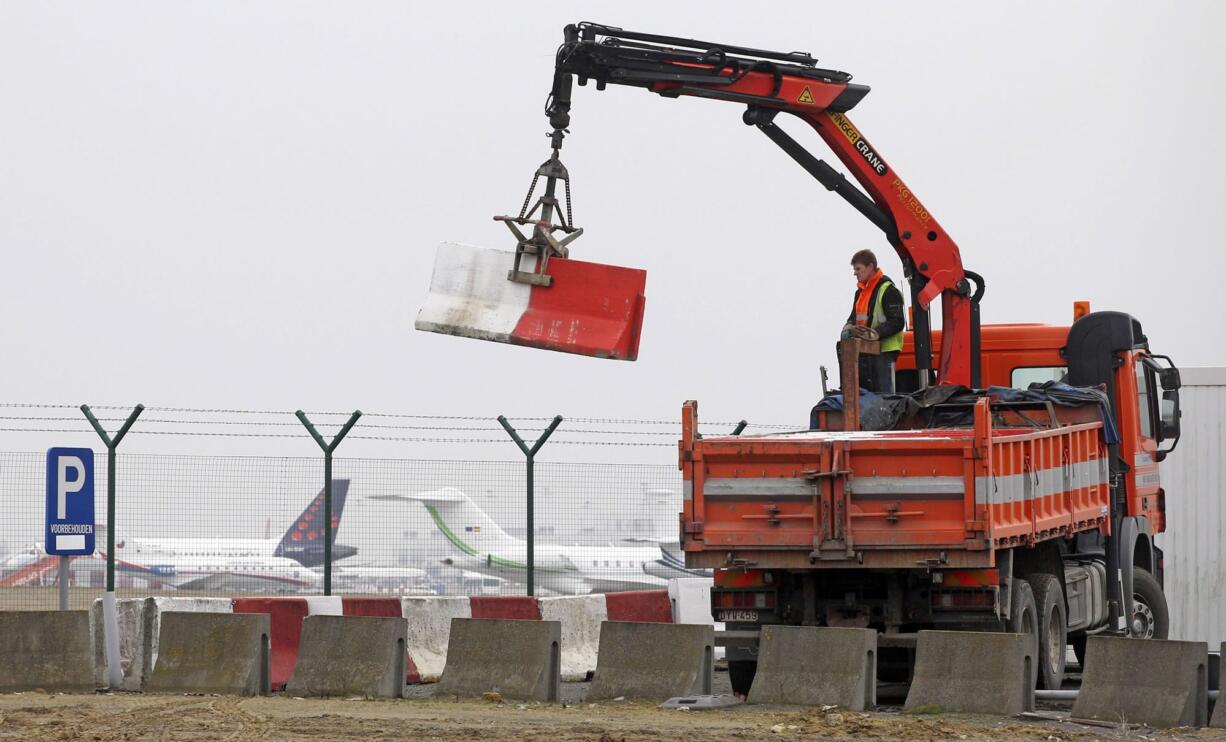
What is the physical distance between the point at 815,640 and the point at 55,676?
552 centimetres

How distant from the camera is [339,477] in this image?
1648 centimetres

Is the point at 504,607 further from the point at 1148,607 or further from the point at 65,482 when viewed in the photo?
the point at 1148,607

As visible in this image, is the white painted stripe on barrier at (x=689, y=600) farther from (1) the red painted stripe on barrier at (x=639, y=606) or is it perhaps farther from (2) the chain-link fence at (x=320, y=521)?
(2) the chain-link fence at (x=320, y=521)

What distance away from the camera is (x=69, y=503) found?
1383 centimetres

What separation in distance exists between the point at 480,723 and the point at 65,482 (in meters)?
4.89

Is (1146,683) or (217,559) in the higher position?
(217,559)

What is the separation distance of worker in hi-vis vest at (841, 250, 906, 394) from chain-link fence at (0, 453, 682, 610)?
2.99m

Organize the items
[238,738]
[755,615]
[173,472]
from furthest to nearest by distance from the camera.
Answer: [173,472] < [755,615] < [238,738]

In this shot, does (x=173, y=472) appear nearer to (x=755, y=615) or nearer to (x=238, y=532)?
(x=238, y=532)

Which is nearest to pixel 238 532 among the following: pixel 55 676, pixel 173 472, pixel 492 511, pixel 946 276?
pixel 173 472

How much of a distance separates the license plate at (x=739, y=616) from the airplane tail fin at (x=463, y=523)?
4.24m

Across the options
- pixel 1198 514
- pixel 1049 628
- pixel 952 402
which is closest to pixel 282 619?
pixel 952 402

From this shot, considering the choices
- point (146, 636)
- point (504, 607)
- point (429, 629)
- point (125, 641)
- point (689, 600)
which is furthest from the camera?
point (689, 600)

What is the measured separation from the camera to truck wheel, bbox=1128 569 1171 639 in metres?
15.5
